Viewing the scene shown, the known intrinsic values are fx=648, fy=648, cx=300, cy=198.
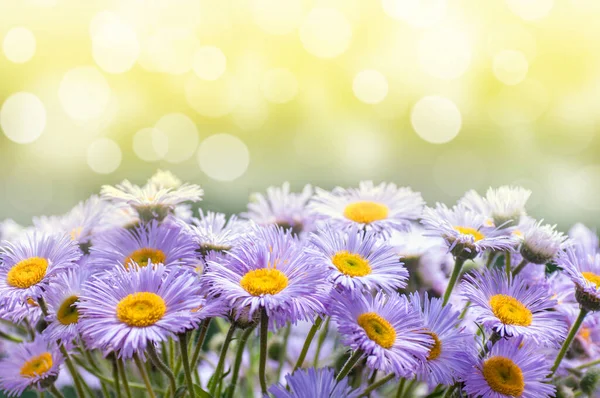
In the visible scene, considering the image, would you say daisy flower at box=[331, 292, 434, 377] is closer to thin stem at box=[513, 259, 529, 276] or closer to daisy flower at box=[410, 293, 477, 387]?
daisy flower at box=[410, 293, 477, 387]

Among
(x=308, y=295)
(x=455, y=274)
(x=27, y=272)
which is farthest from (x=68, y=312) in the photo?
(x=455, y=274)

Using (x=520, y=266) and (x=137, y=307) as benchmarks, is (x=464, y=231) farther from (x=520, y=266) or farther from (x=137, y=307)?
(x=137, y=307)

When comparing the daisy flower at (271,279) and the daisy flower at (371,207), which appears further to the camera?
the daisy flower at (371,207)

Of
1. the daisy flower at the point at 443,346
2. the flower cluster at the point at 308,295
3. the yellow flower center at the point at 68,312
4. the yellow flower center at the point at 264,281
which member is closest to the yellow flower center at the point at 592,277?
the flower cluster at the point at 308,295

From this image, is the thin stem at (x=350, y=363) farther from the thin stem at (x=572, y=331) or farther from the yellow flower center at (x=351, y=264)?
the thin stem at (x=572, y=331)

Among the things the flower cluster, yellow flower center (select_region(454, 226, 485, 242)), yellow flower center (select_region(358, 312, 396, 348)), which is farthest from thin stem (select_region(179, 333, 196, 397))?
yellow flower center (select_region(454, 226, 485, 242))
